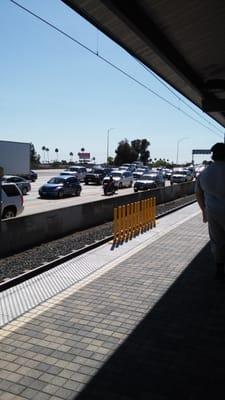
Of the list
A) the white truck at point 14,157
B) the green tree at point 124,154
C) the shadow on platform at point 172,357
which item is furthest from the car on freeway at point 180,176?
the green tree at point 124,154

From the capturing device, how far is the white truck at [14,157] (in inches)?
1537

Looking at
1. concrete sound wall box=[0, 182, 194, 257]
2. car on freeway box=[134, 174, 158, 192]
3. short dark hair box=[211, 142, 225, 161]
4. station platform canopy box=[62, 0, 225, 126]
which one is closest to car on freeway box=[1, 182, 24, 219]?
concrete sound wall box=[0, 182, 194, 257]

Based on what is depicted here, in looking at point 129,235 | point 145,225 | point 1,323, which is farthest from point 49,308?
point 145,225

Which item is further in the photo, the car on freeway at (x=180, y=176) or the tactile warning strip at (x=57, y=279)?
the car on freeway at (x=180, y=176)

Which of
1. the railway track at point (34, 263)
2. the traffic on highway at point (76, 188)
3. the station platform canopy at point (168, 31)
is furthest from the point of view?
the traffic on highway at point (76, 188)

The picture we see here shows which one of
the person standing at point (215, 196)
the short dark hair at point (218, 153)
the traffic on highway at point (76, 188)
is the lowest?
the traffic on highway at point (76, 188)

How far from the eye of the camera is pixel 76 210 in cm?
1355

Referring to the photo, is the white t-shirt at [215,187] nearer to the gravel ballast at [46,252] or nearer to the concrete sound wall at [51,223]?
the gravel ballast at [46,252]

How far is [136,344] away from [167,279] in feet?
8.74

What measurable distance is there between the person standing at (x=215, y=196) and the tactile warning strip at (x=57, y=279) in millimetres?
2371

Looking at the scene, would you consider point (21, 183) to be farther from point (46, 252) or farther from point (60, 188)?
point (46, 252)

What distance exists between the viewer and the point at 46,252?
9.95 meters

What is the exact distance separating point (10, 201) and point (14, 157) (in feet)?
81.9

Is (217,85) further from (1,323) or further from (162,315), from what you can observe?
(1,323)
